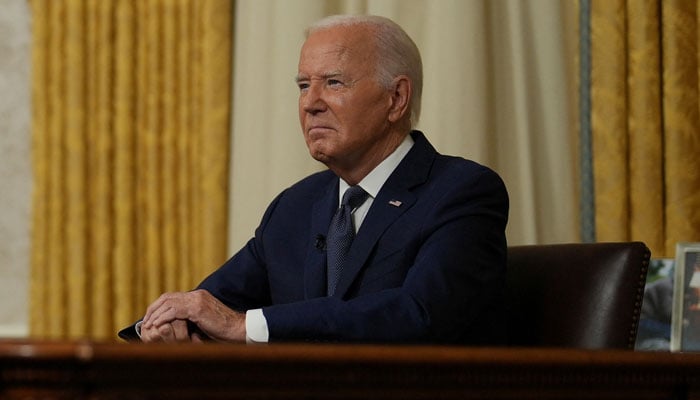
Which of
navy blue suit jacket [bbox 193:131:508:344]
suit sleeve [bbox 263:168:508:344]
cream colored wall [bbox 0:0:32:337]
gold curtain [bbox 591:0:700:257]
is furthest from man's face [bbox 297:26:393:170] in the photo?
cream colored wall [bbox 0:0:32:337]

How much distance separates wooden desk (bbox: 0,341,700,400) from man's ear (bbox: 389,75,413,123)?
1536 millimetres

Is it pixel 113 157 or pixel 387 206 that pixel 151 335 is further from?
pixel 113 157

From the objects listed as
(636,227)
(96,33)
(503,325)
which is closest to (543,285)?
(503,325)

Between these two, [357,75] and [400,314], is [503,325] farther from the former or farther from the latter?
[357,75]

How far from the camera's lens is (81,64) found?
488 centimetres

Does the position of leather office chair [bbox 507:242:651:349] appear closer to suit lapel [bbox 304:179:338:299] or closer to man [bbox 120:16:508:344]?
man [bbox 120:16:508:344]

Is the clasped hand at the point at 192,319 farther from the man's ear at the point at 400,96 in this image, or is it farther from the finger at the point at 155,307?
the man's ear at the point at 400,96

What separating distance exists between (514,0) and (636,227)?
1.03m

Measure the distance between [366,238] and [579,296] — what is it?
0.55 metres

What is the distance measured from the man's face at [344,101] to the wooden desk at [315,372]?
1481mm

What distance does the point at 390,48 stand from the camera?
311cm

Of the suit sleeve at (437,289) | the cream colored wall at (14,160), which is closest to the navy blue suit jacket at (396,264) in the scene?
the suit sleeve at (437,289)

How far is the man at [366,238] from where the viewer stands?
2512mm

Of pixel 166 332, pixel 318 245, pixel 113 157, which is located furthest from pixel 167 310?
pixel 113 157
